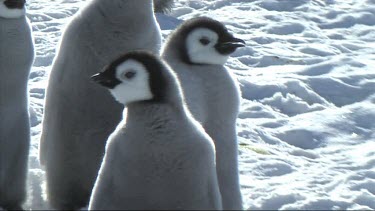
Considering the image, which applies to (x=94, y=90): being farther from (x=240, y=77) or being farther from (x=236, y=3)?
(x=236, y=3)

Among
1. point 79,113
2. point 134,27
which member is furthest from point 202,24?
point 79,113

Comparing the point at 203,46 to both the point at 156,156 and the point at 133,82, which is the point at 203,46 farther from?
the point at 156,156

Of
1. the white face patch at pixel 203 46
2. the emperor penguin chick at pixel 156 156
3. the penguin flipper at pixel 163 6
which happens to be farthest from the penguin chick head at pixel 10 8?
the penguin flipper at pixel 163 6

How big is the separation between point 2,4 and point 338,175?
88.7 inches

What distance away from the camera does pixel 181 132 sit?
3.93 meters

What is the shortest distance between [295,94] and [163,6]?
2563 mm

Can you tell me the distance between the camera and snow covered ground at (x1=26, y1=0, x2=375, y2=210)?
17.8ft

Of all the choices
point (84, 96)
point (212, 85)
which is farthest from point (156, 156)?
point (84, 96)

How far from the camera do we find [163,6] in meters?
9.37

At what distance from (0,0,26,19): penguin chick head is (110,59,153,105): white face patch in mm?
1047

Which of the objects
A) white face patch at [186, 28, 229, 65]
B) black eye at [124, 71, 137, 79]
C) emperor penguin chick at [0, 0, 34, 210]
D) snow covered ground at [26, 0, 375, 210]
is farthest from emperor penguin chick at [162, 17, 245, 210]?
emperor penguin chick at [0, 0, 34, 210]

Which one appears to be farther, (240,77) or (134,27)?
(240,77)

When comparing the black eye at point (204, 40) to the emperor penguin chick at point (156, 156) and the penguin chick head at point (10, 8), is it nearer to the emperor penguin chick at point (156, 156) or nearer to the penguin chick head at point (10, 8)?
the emperor penguin chick at point (156, 156)

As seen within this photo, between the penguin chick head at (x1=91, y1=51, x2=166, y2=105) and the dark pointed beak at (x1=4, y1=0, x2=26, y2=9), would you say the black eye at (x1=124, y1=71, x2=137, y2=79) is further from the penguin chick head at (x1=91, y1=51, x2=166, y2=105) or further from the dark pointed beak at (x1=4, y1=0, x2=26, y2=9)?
the dark pointed beak at (x1=4, y1=0, x2=26, y2=9)
